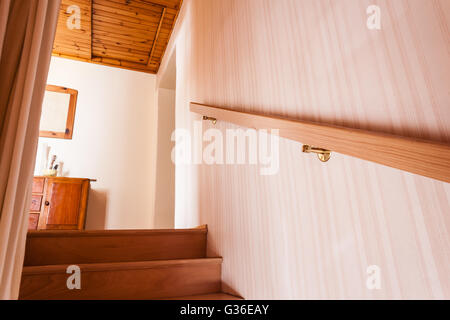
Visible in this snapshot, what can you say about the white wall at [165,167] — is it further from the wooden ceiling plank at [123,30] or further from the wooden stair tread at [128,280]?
the wooden stair tread at [128,280]

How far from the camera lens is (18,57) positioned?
41.8 inches

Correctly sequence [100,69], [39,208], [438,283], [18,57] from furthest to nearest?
1. [100,69]
2. [39,208]
3. [18,57]
4. [438,283]

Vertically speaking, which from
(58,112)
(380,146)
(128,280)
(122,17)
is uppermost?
(122,17)

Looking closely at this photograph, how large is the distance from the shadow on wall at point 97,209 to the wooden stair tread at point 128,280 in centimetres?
286

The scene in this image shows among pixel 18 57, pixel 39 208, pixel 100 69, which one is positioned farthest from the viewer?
pixel 100 69

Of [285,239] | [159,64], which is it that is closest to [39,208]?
[159,64]

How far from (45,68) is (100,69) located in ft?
12.8

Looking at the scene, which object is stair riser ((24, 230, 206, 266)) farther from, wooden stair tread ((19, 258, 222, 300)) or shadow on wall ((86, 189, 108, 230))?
shadow on wall ((86, 189, 108, 230))

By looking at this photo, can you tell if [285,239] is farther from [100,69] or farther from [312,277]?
[100,69]

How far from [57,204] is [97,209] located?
0.70 meters

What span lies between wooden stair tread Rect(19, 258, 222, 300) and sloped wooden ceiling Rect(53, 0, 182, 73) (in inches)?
126

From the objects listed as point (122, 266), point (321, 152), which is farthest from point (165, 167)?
point (321, 152)

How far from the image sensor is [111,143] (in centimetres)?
444

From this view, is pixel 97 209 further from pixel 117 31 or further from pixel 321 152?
pixel 321 152
